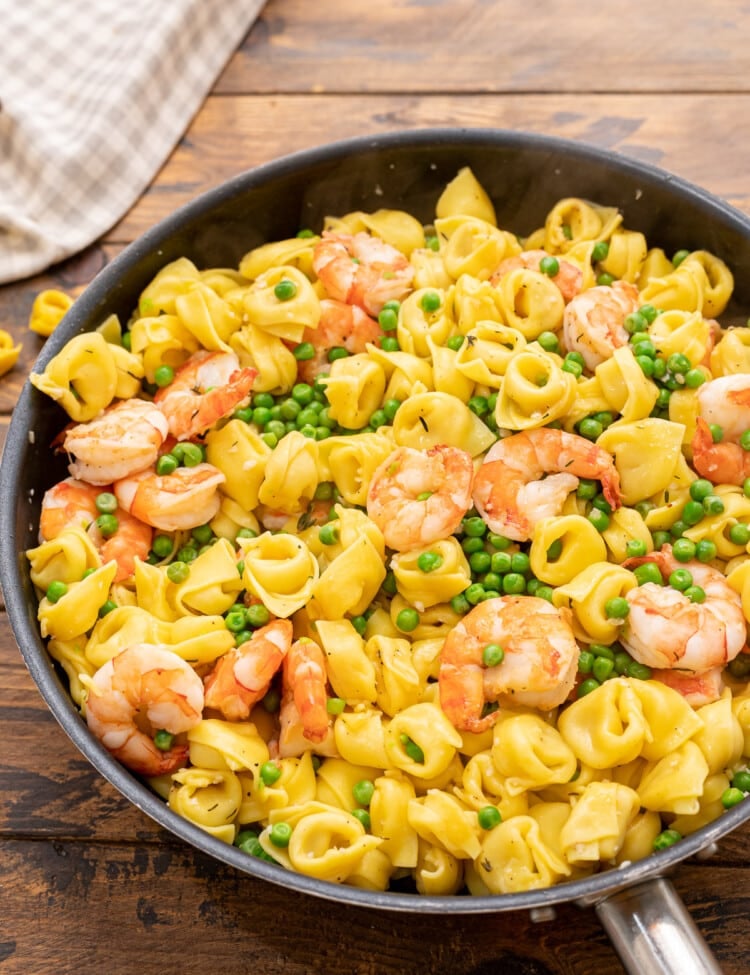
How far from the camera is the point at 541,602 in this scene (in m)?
2.73

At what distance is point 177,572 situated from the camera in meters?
2.97

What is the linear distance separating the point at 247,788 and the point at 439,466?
102 cm

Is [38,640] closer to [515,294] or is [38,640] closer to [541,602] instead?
[541,602]

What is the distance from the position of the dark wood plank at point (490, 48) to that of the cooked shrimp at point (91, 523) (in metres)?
2.10

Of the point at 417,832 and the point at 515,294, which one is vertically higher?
the point at 515,294

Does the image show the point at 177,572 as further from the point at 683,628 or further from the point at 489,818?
the point at 683,628

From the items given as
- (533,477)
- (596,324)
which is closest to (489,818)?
(533,477)

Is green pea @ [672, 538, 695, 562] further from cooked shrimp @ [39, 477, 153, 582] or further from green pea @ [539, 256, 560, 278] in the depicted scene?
cooked shrimp @ [39, 477, 153, 582]

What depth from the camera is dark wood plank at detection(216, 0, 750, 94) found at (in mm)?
4215

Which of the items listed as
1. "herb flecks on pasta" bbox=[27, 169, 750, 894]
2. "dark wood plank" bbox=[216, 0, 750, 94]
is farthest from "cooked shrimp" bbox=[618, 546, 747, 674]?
"dark wood plank" bbox=[216, 0, 750, 94]

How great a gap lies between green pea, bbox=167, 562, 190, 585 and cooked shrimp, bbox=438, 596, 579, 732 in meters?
0.81

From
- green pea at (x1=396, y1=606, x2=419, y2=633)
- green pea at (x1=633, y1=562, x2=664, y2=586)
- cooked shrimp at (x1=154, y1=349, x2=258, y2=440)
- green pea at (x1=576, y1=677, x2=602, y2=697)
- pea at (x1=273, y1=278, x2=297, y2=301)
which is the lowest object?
green pea at (x1=396, y1=606, x2=419, y2=633)

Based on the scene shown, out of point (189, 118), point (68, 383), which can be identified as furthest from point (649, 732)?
point (189, 118)

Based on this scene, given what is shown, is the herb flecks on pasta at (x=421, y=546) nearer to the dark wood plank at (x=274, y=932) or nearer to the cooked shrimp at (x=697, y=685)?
the cooked shrimp at (x=697, y=685)
